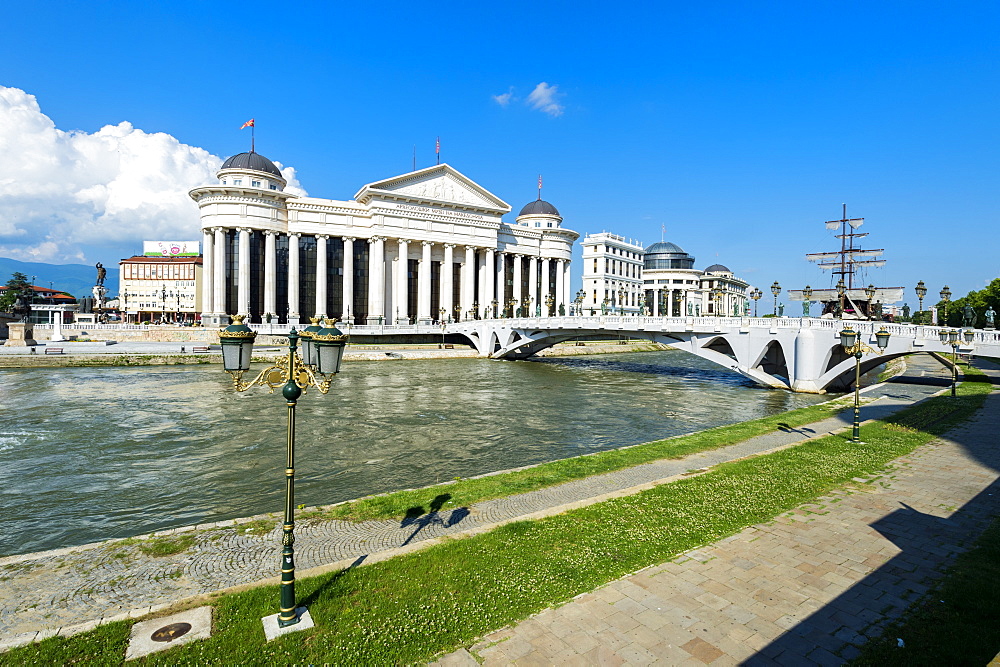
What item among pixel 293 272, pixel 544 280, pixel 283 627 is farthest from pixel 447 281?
pixel 283 627

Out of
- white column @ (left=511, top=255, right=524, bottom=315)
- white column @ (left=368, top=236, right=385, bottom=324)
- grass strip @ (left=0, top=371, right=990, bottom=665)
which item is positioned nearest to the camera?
grass strip @ (left=0, top=371, right=990, bottom=665)

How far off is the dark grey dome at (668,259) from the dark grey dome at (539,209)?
161ft

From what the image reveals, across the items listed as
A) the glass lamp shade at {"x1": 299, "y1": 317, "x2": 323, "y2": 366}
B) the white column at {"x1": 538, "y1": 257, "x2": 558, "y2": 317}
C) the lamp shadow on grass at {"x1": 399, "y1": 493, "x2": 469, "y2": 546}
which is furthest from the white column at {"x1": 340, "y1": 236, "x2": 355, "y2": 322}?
the glass lamp shade at {"x1": 299, "y1": 317, "x2": 323, "y2": 366}

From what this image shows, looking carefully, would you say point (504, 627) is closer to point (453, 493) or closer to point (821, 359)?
point (453, 493)

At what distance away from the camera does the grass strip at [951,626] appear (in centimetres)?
616

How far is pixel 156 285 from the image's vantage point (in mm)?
131125

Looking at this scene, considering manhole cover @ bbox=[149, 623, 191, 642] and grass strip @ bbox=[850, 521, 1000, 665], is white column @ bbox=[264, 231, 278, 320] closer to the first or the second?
manhole cover @ bbox=[149, 623, 191, 642]

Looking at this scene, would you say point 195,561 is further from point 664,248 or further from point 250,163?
point 664,248

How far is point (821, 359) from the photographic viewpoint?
37.6 meters

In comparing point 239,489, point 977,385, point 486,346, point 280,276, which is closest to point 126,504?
point 239,489

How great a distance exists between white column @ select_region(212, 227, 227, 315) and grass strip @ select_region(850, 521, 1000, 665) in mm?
85437

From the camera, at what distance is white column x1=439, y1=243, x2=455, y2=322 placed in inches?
3664

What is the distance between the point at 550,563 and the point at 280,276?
279 feet

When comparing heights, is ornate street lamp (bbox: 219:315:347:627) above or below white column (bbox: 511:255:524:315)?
below
